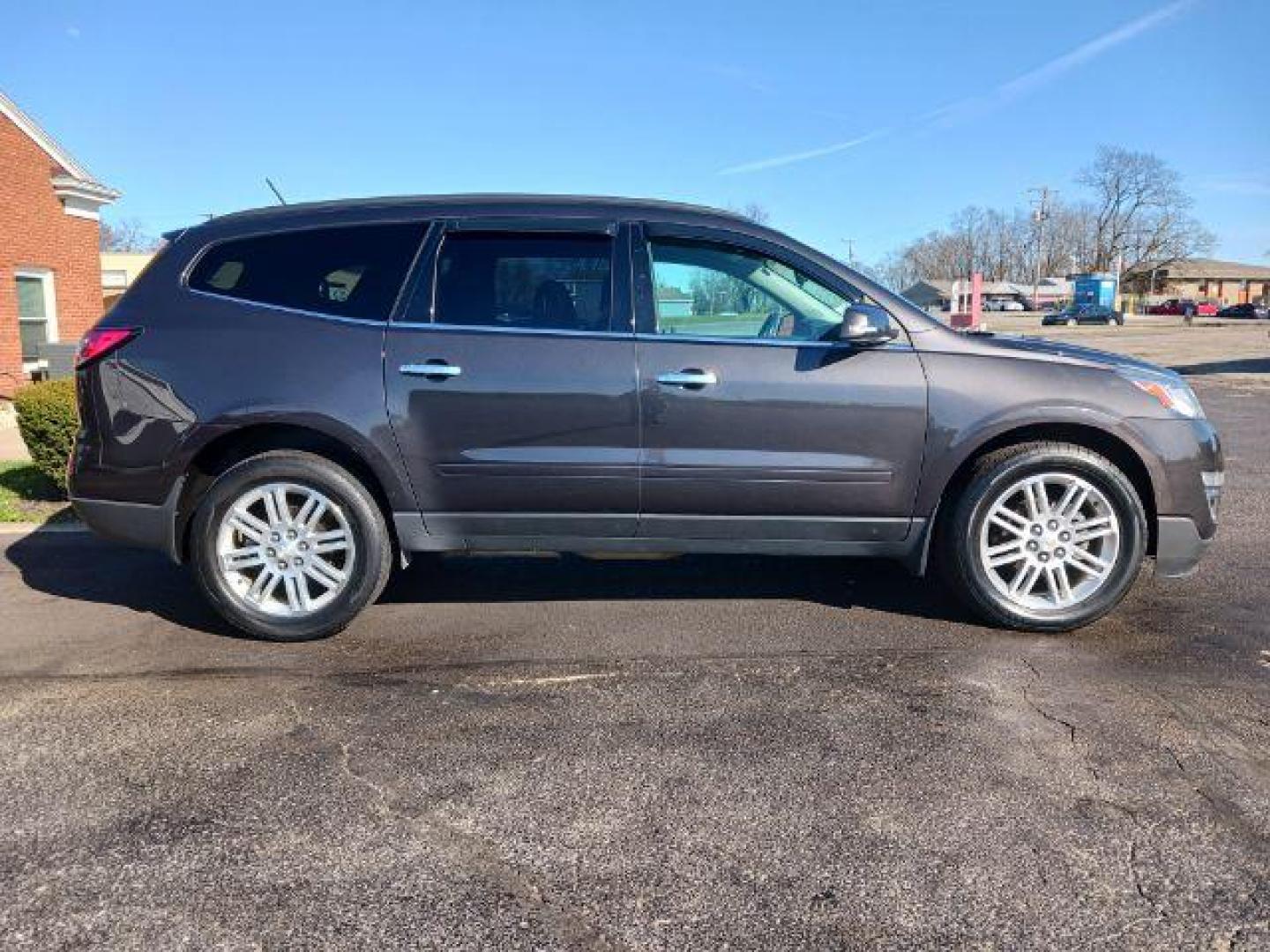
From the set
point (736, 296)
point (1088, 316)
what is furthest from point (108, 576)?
point (1088, 316)

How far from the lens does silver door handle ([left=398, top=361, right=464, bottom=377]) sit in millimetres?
4203

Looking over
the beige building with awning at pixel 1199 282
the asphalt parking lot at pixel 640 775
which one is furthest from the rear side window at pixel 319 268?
the beige building with awning at pixel 1199 282

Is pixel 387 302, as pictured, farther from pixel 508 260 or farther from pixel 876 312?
pixel 876 312

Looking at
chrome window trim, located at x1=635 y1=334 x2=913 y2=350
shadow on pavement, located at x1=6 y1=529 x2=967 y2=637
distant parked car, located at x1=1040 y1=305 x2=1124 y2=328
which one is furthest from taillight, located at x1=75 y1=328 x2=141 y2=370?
distant parked car, located at x1=1040 y1=305 x2=1124 y2=328

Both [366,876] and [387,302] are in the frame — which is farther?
[387,302]

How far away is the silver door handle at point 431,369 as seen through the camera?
4.20 m

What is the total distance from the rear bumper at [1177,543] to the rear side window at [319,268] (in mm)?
3504

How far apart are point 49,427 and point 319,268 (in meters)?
3.79

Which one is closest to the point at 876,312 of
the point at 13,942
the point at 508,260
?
the point at 508,260

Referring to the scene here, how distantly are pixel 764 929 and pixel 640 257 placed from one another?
2890 millimetres

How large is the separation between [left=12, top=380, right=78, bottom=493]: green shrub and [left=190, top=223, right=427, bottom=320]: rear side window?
3.35m

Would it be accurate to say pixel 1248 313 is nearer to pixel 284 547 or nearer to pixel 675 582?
pixel 675 582

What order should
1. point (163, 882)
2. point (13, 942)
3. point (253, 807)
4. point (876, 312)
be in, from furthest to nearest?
1. point (876, 312)
2. point (253, 807)
3. point (163, 882)
4. point (13, 942)

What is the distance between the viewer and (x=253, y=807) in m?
2.89
